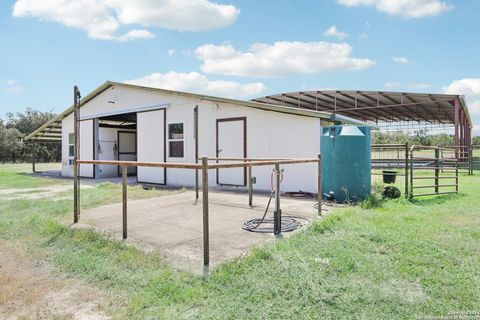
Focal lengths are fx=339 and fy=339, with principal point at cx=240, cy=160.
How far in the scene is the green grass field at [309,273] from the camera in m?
2.39

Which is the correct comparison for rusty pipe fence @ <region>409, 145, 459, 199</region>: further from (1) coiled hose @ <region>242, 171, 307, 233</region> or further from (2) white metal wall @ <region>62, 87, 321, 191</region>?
(1) coiled hose @ <region>242, 171, 307, 233</region>

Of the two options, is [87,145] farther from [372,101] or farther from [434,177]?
[372,101]

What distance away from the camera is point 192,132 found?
10523 millimetres

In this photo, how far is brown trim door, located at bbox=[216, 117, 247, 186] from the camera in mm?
9406

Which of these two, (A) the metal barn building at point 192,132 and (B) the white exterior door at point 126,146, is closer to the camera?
(A) the metal barn building at point 192,132

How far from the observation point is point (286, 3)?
386 inches

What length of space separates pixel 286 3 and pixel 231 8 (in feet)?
5.27

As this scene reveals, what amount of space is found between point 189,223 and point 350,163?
3381 millimetres

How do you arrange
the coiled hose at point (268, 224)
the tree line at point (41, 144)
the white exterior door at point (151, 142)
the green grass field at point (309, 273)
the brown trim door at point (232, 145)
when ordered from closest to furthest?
the green grass field at point (309, 273) < the coiled hose at point (268, 224) < the brown trim door at point (232, 145) < the white exterior door at point (151, 142) < the tree line at point (41, 144)

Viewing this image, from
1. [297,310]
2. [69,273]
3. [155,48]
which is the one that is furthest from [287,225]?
[155,48]

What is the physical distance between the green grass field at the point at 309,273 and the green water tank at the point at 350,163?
1.72m

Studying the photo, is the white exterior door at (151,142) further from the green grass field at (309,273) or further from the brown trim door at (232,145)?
the green grass field at (309,273)

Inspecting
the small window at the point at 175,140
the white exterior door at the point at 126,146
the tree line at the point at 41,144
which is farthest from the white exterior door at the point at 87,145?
the tree line at the point at 41,144

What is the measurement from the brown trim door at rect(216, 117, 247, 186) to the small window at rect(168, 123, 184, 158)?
1.64 metres
